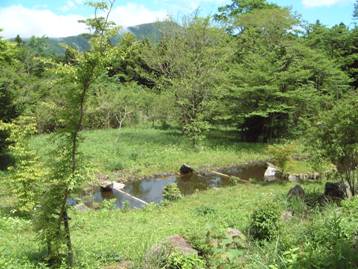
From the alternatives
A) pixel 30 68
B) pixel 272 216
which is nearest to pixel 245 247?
pixel 272 216

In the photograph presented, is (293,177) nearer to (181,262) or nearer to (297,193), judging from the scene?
(297,193)

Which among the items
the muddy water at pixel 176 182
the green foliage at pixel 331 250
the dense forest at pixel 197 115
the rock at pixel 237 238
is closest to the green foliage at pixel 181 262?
the dense forest at pixel 197 115

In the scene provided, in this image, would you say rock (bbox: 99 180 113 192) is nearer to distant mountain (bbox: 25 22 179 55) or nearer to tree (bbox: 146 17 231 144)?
distant mountain (bbox: 25 22 179 55)

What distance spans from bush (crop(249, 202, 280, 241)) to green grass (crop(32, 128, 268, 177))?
10.7 m

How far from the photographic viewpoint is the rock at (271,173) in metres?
19.1

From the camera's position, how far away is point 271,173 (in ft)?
64.9

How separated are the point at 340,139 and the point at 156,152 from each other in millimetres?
11540

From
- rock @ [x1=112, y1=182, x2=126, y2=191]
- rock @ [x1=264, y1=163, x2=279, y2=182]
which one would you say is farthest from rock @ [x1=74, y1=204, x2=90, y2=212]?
rock @ [x1=264, y1=163, x2=279, y2=182]

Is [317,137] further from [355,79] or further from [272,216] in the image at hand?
[355,79]

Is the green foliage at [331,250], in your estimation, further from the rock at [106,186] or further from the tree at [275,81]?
the tree at [275,81]

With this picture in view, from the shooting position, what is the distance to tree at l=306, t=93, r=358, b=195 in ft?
41.4

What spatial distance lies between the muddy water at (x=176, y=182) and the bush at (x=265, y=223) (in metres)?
7.13

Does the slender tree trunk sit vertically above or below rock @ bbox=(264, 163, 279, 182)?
above

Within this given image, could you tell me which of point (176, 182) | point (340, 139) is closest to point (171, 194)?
point (176, 182)
